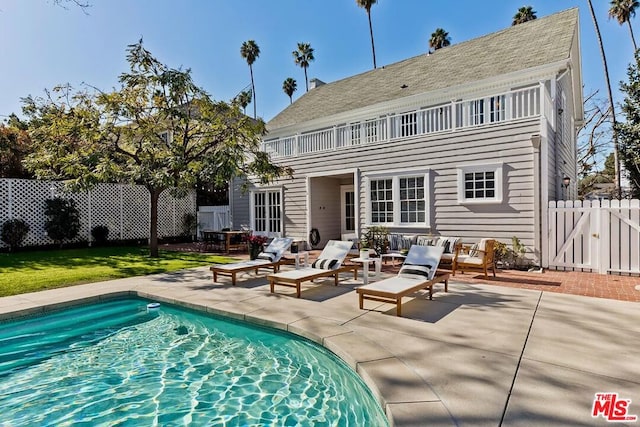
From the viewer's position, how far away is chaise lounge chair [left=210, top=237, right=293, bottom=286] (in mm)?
8117

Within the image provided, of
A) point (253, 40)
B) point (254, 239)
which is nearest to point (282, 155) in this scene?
point (254, 239)

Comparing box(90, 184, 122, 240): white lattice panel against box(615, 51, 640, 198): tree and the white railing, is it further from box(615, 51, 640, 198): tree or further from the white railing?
box(615, 51, 640, 198): tree

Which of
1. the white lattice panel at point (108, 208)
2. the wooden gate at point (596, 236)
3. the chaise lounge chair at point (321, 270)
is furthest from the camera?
the white lattice panel at point (108, 208)

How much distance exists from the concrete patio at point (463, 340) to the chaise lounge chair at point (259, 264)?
0.40 m

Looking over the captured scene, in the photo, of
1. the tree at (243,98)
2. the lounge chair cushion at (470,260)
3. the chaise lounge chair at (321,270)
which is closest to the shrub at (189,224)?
the tree at (243,98)

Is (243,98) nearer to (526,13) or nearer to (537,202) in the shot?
(537,202)

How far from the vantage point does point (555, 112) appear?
10.6 m

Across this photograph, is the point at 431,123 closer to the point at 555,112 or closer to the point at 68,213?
the point at 555,112

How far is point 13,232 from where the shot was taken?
13.4 metres

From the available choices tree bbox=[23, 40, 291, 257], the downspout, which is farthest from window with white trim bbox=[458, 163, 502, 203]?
tree bbox=[23, 40, 291, 257]

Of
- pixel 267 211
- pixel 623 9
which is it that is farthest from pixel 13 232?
pixel 623 9

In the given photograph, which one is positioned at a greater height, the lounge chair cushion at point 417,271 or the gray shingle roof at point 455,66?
the gray shingle roof at point 455,66

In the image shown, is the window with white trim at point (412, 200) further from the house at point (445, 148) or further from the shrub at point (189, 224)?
the shrub at point (189, 224)

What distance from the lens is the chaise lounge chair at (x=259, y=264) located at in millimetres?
8117
